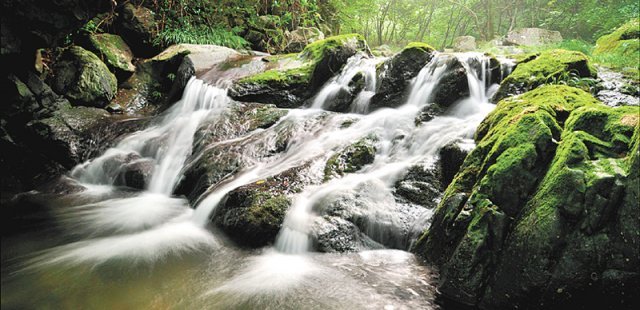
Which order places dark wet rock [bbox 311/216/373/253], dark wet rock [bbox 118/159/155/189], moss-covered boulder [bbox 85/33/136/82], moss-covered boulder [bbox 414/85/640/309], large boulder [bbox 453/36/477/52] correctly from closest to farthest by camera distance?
moss-covered boulder [bbox 414/85/640/309] < dark wet rock [bbox 311/216/373/253] < dark wet rock [bbox 118/159/155/189] < moss-covered boulder [bbox 85/33/136/82] < large boulder [bbox 453/36/477/52]

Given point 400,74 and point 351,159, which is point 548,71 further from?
point 351,159

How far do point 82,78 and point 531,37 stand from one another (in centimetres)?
1714

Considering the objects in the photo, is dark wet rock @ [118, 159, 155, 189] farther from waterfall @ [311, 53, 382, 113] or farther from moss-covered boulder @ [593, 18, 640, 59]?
moss-covered boulder @ [593, 18, 640, 59]

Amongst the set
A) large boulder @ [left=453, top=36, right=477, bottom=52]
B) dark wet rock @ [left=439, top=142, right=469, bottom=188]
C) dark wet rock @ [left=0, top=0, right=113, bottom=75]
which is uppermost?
large boulder @ [left=453, top=36, right=477, bottom=52]

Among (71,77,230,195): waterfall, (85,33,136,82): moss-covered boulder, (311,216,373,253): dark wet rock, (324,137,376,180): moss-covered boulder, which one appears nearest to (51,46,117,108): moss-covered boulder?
(85,33,136,82): moss-covered boulder

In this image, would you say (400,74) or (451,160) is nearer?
(451,160)

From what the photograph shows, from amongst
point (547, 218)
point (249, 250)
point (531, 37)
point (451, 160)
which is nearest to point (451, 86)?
point (451, 160)

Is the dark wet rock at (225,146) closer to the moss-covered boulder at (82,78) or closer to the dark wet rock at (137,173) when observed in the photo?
the dark wet rock at (137,173)

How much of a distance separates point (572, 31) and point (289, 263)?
1961 centimetres

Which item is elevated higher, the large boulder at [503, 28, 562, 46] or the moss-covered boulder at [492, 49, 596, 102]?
the large boulder at [503, 28, 562, 46]

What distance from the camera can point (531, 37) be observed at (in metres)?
15.0

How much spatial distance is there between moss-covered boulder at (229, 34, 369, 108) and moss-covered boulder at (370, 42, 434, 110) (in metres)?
1.96

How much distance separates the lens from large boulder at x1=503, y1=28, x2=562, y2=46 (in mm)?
14609

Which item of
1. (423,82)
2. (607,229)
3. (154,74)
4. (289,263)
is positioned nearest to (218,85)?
(154,74)
